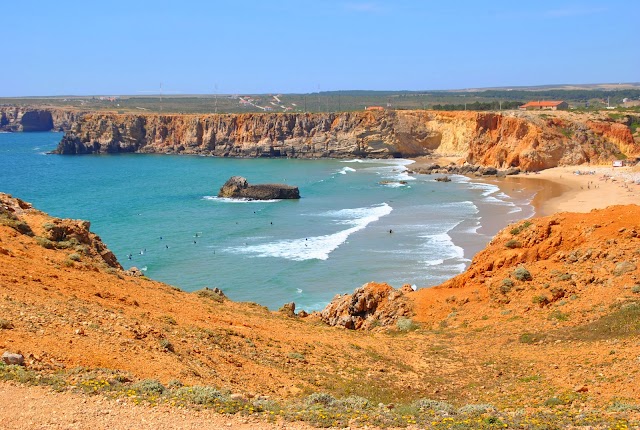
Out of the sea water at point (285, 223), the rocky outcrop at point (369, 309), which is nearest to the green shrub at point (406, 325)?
the rocky outcrop at point (369, 309)

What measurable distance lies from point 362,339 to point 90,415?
10.7m

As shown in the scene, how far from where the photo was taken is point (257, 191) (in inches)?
2717

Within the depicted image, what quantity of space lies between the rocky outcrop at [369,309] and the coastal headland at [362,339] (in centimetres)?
5

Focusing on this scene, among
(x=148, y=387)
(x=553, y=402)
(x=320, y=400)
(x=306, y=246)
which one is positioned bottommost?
(x=306, y=246)

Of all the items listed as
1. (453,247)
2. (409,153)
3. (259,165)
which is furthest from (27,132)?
(453,247)

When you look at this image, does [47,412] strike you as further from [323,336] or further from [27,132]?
[27,132]

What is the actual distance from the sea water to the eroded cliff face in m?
10.0

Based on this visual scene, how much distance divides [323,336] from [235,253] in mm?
25423

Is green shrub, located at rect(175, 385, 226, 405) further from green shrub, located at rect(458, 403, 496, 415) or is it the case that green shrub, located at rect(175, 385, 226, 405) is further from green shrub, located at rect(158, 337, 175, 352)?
green shrub, located at rect(458, 403, 496, 415)

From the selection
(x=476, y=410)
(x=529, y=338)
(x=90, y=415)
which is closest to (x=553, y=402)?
(x=476, y=410)

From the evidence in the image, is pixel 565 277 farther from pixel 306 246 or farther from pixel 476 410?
pixel 306 246

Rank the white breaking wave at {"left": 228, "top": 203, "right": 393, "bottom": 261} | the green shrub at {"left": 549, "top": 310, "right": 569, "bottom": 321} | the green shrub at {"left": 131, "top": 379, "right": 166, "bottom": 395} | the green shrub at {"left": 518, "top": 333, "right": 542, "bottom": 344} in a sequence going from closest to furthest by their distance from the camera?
the green shrub at {"left": 131, "top": 379, "right": 166, "bottom": 395}
the green shrub at {"left": 518, "top": 333, "right": 542, "bottom": 344}
the green shrub at {"left": 549, "top": 310, "right": 569, "bottom": 321}
the white breaking wave at {"left": 228, "top": 203, "right": 393, "bottom": 261}

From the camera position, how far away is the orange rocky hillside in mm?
12633

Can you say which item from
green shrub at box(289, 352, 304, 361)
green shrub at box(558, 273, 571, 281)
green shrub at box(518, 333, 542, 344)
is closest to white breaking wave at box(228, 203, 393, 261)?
green shrub at box(558, 273, 571, 281)
